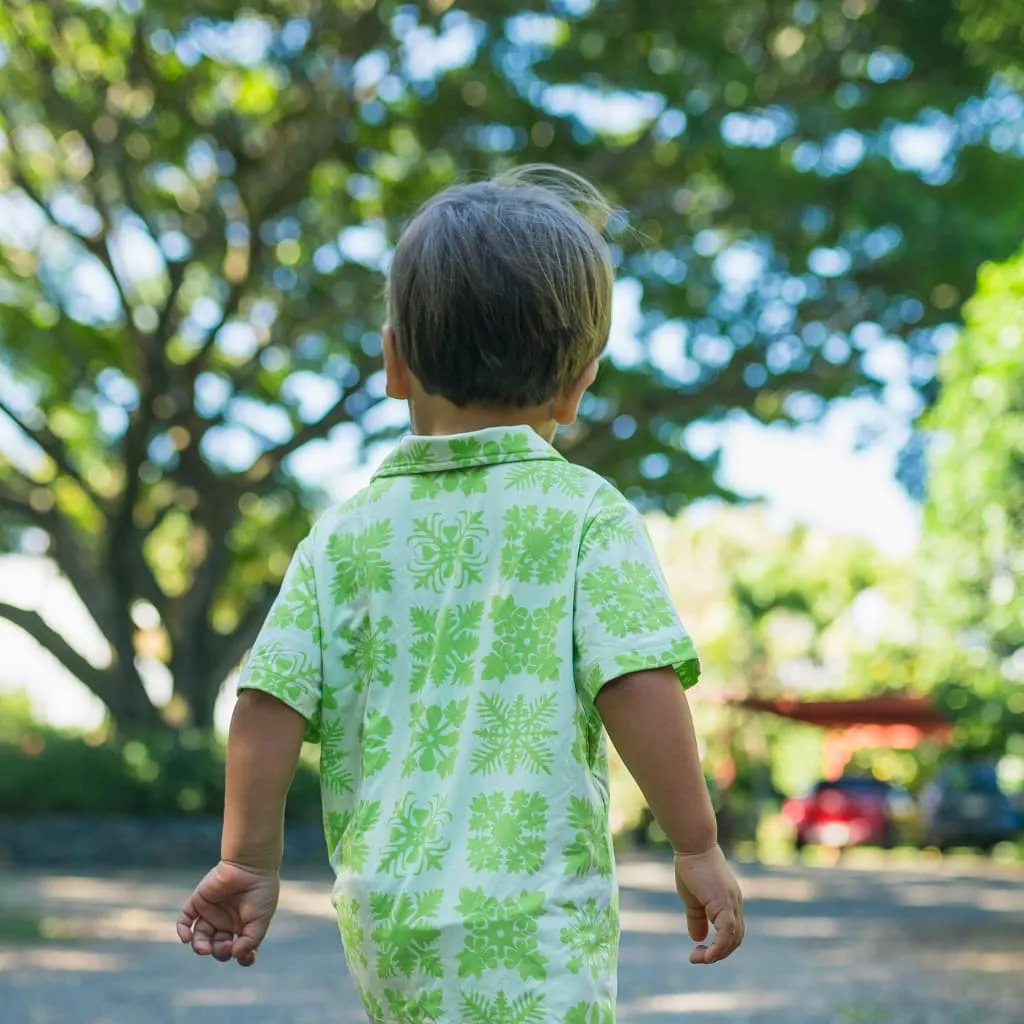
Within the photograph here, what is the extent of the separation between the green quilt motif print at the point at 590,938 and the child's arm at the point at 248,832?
1.39ft

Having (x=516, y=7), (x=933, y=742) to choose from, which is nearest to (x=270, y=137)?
(x=516, y=7)

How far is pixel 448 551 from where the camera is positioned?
2.32 metres

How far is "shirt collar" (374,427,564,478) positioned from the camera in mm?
2342

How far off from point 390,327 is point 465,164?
577 inches

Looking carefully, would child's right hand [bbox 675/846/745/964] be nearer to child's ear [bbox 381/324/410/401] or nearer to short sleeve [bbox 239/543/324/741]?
short sleeve [bbox 239/543/324/741]

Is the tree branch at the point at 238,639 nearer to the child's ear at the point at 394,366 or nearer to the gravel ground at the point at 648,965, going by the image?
the gravel ground at the point at 648,965

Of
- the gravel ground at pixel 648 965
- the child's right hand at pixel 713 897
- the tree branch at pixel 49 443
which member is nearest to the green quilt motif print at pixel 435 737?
the child's right hand at pixel 713 897

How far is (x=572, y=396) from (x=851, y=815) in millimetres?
28741

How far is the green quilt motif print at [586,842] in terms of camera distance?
216cm

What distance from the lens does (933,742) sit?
36.1 m

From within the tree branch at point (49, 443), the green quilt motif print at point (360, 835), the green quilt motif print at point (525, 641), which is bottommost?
the green quilt motif print at point (360, 835)

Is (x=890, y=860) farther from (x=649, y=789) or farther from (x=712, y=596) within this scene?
(x=649, y=789)

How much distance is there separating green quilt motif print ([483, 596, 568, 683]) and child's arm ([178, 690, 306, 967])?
0.29m

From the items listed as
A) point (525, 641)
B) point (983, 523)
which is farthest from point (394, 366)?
point (983, 523)
